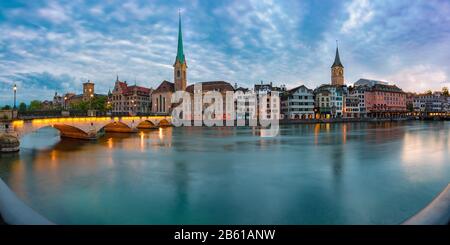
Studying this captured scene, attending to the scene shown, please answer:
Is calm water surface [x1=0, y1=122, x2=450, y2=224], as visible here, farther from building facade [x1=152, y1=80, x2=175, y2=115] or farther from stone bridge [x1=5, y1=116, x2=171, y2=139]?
building facade [x1=152, y1=80, x2=175, y2=115]

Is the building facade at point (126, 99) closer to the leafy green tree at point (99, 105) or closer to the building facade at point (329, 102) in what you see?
the leafy green tree at point (99, 105)

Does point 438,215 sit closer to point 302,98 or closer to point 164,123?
point 164,123

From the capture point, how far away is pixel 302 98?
8725 centimetres

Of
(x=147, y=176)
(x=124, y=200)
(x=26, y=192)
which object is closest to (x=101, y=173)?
(x=147, y=176)

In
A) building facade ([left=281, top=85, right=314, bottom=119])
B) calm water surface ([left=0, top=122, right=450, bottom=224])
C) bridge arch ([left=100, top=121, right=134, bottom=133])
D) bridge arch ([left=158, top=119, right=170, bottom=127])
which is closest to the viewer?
calm water surface ([left=0, top=122, right=450, bottom=224])

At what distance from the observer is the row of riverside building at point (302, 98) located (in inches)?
3508

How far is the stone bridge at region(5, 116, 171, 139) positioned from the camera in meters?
24.6

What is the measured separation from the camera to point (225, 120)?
95.5m

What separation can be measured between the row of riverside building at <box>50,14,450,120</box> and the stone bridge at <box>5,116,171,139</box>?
2728 centimetres

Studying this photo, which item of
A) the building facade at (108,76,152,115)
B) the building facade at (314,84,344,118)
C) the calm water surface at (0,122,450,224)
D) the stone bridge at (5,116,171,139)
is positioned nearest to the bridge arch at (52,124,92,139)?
the stone bridge at (5,116,171,139)

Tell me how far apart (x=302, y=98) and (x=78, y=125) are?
223ft

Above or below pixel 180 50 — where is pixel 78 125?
below

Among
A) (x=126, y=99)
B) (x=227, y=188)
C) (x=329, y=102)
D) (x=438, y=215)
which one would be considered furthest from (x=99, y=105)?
(x=438, y=215)
